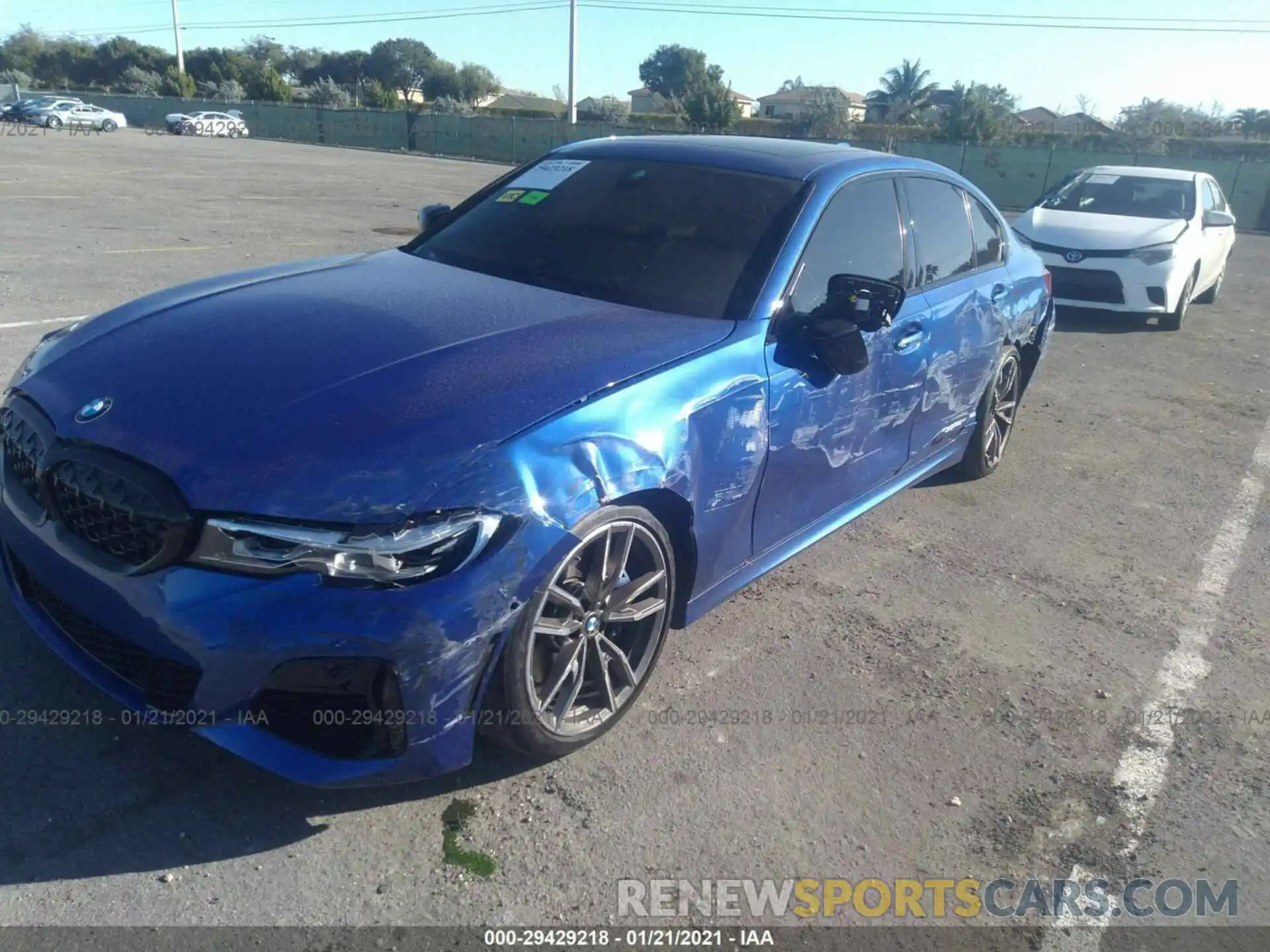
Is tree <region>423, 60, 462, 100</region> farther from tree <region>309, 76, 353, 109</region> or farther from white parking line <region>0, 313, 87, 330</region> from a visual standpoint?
white parking line <region>0, 313, 87, 330</region>

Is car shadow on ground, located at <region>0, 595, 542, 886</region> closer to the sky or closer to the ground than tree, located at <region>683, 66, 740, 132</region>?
closer to the ground

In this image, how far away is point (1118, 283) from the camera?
31.8 feet

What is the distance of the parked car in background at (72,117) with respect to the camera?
153ft

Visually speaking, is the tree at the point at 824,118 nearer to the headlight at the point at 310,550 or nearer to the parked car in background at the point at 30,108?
the parked car in background at the point at 30,108

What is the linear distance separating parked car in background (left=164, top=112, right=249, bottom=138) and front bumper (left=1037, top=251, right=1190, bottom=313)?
50.1 meters

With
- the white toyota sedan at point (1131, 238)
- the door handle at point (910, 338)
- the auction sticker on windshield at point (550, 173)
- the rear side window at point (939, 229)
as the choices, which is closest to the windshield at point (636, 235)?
the auction sticker on windshield at point (550, 173)

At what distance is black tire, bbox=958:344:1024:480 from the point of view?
5.07m

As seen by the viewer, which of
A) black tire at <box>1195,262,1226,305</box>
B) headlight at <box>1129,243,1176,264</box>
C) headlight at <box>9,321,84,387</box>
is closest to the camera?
headlight at <box>9,321,84,387</box>

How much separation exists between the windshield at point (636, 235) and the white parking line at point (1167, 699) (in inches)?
74.4

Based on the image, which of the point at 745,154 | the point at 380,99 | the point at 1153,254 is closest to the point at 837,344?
the point at 745,154

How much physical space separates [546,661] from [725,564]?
0.79 metres

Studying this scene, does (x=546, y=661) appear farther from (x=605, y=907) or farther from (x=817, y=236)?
(x=817, y=236)

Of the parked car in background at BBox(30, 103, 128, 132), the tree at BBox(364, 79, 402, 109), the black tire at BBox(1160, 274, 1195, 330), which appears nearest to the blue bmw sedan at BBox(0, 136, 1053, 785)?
the black tire at BBox(1160, 274, 1195, 330)

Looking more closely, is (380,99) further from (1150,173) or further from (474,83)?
(1150,173)
